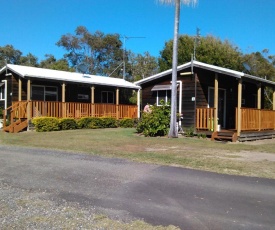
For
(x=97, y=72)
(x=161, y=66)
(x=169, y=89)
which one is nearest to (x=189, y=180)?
(x=169, y=89)

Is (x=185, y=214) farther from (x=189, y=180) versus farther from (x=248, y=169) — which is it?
(x=248, y=169)

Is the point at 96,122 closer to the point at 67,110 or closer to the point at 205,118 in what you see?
the point at 67,110

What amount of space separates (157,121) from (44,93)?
981cm

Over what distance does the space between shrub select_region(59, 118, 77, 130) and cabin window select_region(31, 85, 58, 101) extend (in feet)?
11.4

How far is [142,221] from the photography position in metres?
4.37

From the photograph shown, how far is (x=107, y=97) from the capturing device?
2680 cm

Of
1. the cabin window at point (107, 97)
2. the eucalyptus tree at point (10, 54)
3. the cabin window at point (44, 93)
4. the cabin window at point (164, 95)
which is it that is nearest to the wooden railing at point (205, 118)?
the cabin window at point (164, 95)

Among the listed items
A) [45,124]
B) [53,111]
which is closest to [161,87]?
[45,124]

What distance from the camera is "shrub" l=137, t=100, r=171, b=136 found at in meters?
16.4

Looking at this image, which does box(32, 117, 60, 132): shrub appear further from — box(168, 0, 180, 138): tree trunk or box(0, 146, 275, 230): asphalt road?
box(0, 146, 275, 230): asphalt road

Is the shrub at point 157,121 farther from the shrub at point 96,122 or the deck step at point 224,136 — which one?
the shrub at point 96,122

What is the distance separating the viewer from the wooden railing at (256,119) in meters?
15.8

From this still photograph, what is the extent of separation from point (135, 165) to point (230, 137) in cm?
783

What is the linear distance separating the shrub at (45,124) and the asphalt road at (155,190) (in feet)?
33.0
